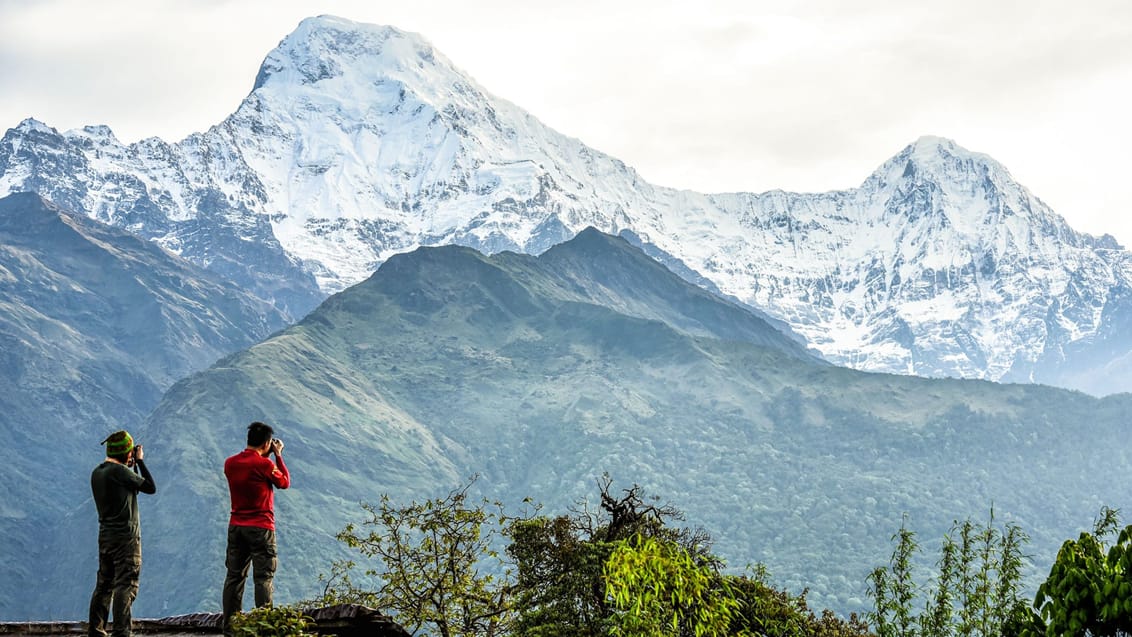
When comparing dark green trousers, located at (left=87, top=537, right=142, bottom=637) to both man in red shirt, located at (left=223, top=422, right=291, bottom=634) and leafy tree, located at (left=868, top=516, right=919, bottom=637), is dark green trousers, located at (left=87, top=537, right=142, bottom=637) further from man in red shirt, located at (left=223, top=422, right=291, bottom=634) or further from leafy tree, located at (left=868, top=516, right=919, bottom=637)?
leafy tree, located at (left=868, top=516, right=919, bottom=637)

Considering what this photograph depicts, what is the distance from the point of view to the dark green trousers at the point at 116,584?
20.1m

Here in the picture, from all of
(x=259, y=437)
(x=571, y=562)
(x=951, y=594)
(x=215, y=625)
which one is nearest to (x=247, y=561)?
(x=215, y=625)

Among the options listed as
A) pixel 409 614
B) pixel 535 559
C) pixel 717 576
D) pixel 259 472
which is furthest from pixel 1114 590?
pixel 409 614

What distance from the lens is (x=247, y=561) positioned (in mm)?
19953

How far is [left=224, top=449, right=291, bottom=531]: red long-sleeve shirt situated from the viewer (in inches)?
768

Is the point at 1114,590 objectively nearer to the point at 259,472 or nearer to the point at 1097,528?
the point at 259,472

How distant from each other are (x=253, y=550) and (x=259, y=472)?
1.28 meters

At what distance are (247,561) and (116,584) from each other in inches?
89.1

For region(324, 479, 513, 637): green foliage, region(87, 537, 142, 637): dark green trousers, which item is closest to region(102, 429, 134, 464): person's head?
region(87, 537, 142, 637): dark green trousers

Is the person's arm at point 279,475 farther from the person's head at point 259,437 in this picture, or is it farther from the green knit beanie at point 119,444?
the green knit beanie at point 119,444

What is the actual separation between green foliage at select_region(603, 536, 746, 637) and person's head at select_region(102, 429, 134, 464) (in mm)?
8169

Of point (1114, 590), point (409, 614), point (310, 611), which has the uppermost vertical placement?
point (409, 614)

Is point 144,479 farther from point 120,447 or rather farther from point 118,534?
point 118,534

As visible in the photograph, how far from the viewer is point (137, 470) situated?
20844mm
